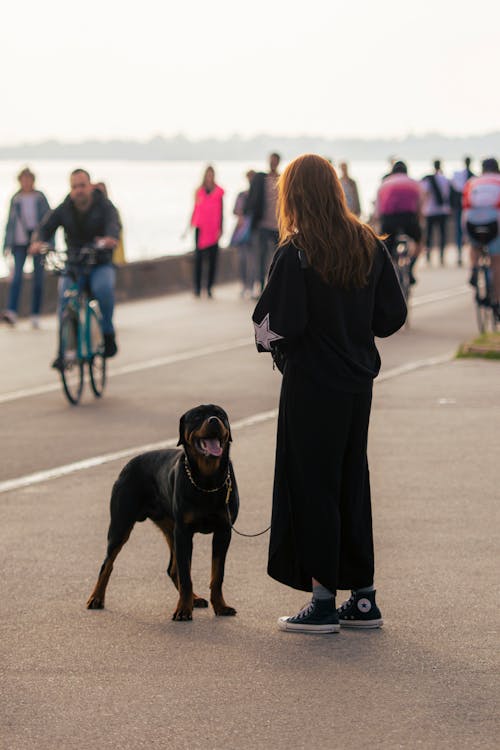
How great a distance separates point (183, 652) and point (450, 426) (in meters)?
6.10

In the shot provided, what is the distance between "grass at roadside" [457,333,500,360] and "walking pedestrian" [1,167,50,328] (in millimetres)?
6055

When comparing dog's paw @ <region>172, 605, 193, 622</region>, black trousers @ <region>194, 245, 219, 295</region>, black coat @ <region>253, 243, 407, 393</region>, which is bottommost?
black trousers @ <region>194, 245, 219, 295</region>

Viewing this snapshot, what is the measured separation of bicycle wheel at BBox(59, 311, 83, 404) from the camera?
13.8 m

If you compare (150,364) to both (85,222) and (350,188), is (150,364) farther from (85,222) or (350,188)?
(350,188)

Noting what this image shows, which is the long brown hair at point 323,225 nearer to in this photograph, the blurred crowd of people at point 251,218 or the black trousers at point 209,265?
the blurred crowd of people at point 251,218

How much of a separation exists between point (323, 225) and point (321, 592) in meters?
1.33

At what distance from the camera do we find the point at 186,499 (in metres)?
6.40

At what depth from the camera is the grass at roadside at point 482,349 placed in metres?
15.9

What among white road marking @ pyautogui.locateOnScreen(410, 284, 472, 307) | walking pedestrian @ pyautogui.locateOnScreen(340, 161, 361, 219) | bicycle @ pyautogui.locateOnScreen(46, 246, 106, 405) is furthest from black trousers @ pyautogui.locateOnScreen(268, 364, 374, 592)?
walking pedestrian @ pyautogui.locateOnScreen(340, 161, 361, 219)

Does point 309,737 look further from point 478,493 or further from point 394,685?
point 478,493

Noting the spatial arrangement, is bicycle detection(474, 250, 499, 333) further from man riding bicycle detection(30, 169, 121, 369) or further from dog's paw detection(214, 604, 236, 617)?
dog's paw detection(214, 604, 236, 617)

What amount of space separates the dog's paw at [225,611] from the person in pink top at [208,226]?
61.7 ft

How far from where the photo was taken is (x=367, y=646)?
6.20 meters

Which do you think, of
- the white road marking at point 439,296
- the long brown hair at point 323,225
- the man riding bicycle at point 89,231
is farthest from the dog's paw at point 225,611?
the white road marking at point 439,296
